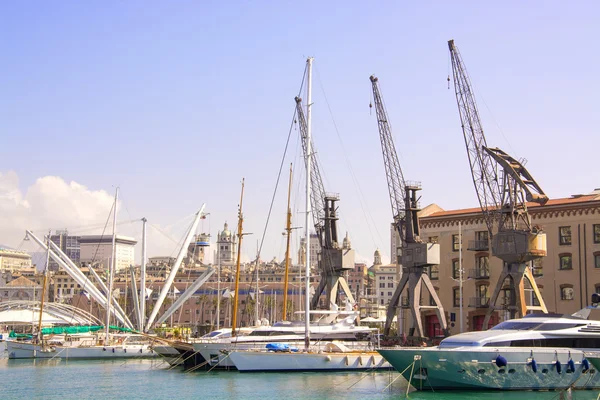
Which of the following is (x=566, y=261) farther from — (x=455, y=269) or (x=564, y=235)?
(x=455, y=269)

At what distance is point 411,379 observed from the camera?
4888 centimetres

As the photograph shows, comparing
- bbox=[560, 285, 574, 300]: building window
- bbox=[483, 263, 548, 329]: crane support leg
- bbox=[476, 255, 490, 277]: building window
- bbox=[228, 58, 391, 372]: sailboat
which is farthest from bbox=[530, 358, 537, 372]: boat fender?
bbox=[476, 255, 490, 277]: building window

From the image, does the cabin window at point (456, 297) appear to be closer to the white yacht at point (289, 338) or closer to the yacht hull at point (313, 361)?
the white yacht at point (289, 338)

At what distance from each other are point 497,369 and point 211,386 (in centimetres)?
2012

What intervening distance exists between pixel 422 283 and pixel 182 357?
84.4 feet

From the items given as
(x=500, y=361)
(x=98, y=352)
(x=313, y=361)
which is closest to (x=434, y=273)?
(x=313, y=361)

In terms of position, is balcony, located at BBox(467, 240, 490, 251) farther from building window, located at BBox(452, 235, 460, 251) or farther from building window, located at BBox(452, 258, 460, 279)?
building window, located at BBox(452, 258, 460, 279)

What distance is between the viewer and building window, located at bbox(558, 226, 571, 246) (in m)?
81.9

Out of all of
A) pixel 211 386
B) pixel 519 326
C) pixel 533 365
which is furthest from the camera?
pixel 211 386

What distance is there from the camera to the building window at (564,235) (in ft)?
269

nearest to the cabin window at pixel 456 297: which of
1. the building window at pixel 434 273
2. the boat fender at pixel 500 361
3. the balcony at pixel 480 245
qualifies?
the building window at pixel 434 273

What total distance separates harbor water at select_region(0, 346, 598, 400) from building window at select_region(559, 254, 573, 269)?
29.1m

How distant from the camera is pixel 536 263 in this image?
83688mm

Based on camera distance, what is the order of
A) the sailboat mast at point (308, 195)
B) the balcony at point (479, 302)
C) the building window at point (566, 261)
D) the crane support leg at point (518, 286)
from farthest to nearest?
1. the balcony at point (479, 302)
2. the building window at point (566, 261)
3. the crane support leg at point (518, 286)
4. the sailboat mast at point (308, 195)
